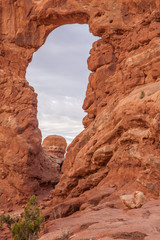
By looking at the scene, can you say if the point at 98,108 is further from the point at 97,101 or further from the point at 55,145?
the point at 55,145

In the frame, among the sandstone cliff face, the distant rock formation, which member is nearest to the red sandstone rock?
the sandstone cliff face

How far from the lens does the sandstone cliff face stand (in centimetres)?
969

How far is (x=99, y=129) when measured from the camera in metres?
12.5

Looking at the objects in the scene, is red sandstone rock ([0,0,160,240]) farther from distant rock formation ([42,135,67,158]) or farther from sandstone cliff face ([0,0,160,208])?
distant rock formation ([42,135,67,158])

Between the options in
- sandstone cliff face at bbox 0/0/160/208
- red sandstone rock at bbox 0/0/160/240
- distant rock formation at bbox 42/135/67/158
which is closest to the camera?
red sandstone rock at bbox 0/0/160/240

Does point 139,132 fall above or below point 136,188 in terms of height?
above

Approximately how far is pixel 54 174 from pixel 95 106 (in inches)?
318

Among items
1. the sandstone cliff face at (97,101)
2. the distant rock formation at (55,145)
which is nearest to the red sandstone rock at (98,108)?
the sandstone cliff face at (97,101)

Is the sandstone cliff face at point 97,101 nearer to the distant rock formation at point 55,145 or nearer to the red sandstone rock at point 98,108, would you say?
the red sandstone rock at point 98,108

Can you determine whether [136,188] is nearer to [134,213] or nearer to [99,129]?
[134,213]

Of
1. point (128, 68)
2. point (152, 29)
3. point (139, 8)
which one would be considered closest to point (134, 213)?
point (128, 68)

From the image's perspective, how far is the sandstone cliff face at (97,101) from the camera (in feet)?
31.8

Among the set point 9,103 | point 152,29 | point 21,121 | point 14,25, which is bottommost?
point 21,121

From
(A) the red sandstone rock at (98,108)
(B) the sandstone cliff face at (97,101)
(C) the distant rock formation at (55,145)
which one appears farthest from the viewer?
(C) the distant rock formation at (55,145)
